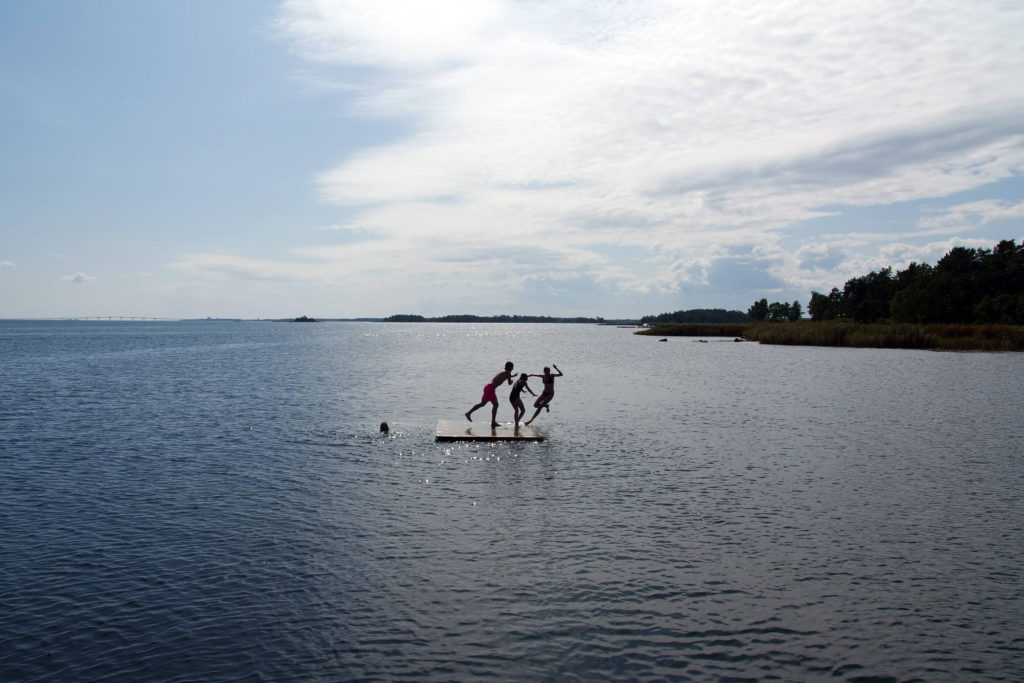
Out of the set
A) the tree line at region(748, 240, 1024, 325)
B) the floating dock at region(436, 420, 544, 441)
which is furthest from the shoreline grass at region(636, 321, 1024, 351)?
the floating dock at region(436, 420, 544, 441)

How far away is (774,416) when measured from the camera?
1281 inches

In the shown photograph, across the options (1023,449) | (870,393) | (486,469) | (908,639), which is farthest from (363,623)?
(870,393)

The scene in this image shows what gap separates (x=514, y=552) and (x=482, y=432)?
43.0 feet

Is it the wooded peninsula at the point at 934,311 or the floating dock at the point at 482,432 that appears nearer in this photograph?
the floating dock at the point at 482,432

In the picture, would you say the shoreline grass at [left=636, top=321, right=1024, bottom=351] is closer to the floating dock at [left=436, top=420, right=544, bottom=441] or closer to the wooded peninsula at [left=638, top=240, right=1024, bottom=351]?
the wooded peninsula at [left=638, top=240, right=1024, bottom=351]

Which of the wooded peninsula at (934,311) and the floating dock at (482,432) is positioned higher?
the wooded peninsula at (934,311)

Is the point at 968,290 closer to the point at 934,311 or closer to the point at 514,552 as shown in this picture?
the point at 934,311

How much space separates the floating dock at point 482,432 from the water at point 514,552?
749 millimetres

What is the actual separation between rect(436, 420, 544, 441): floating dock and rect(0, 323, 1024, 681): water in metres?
0.75

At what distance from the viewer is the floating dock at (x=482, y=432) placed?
82.8 ft

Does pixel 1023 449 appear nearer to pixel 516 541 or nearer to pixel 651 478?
pixel 651 478

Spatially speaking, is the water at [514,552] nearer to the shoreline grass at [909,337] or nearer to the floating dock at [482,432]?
the floating dock at [482,432]

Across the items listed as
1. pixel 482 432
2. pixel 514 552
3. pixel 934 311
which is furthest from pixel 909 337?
pixel 514 552

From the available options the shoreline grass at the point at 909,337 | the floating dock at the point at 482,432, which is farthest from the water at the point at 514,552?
the shoreline grass at the point at 909,337
